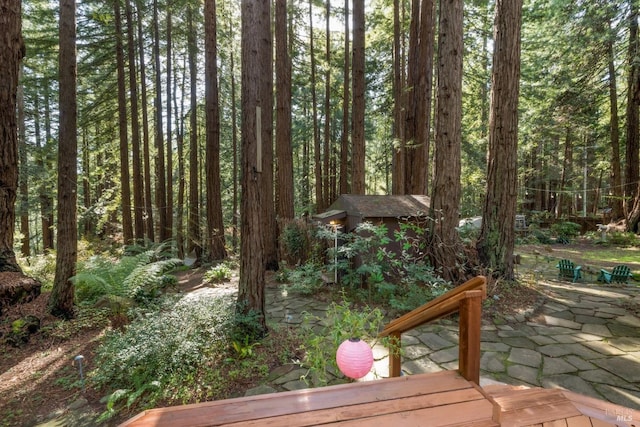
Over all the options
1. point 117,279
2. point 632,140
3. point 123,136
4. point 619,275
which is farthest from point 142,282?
point 632,140

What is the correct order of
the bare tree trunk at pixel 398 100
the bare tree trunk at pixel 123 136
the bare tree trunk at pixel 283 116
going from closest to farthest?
the bare tree trunk at pixel 283 116, the bare tree trunk at pixel 123 136, the bare tree trunk at pixel 398 100

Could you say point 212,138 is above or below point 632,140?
below

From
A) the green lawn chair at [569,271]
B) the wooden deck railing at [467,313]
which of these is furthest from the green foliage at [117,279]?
the green lawn chair at [569,271]

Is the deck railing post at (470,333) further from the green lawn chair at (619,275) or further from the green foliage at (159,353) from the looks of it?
the green lawn chair at (619,275)

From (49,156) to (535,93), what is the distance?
20.2 metres

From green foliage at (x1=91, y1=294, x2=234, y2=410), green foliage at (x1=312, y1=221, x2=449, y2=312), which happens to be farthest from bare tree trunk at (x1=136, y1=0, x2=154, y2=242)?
green foliage at (x1=91, y1=294, x2=234, y2=410)

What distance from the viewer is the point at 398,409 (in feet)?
5.57

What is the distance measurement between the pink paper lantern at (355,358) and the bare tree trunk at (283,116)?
241 inches

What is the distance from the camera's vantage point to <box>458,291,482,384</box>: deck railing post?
1.81 meters

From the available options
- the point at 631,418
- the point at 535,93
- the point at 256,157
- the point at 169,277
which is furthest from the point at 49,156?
the point at 535,93

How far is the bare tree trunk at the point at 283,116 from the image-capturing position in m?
7.99

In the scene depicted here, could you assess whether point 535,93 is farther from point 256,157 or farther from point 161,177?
point 161,177

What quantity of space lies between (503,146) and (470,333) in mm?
4780

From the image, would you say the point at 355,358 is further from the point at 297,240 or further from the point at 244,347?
the point at 297,240
